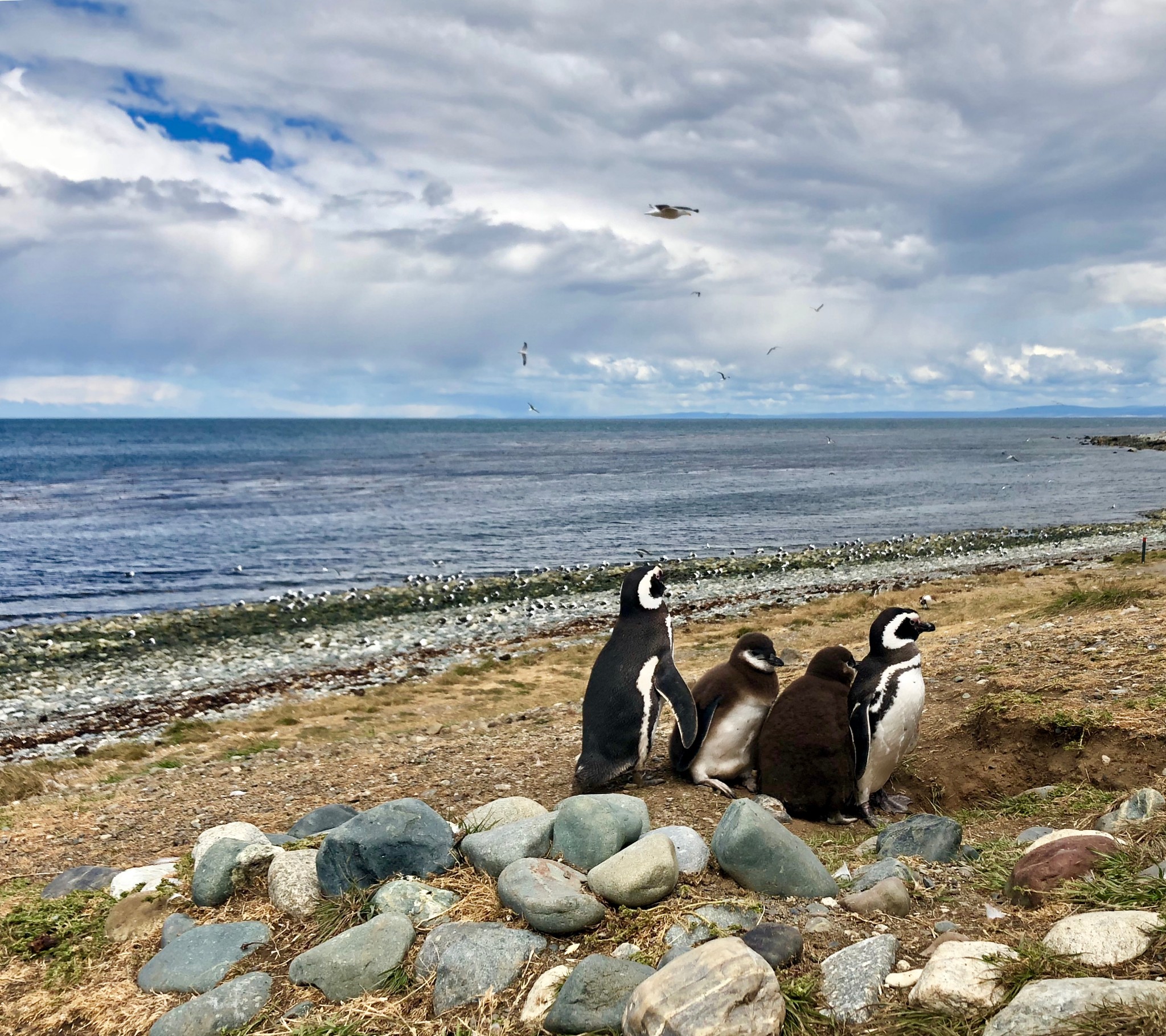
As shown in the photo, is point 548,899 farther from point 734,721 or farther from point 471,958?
point 734,721

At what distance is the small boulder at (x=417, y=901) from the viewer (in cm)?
514

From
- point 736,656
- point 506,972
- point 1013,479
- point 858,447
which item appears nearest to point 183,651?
point 736,656

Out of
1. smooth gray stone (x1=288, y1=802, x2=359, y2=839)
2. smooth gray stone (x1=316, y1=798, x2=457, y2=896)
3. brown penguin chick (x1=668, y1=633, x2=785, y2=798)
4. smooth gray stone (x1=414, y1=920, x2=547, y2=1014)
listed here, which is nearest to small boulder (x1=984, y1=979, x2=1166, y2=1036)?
smooth gray stone (x1=414, y1=920, x2=547, y2=1014)

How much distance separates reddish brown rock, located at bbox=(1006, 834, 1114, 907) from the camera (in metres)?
4.52

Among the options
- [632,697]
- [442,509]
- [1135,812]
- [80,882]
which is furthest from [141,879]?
[442,509]

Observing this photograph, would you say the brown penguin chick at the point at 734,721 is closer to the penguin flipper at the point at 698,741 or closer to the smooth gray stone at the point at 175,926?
the penguin flipper at the point at 698,741

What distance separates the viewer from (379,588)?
30.1m

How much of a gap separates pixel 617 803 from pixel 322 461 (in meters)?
104

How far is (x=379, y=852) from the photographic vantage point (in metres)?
5.57

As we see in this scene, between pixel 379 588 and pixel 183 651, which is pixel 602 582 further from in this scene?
pixel 183 651

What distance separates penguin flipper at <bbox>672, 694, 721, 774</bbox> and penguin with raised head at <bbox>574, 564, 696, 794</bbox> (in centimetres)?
16

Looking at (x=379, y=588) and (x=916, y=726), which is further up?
(x=916, y=726)

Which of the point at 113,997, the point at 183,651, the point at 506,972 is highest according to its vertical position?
the point at 506,972

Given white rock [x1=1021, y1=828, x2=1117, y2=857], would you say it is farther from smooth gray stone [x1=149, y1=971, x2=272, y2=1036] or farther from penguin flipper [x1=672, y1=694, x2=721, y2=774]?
smooth gray stone [x1=149, y1=971, x2=272, y2=1036]
